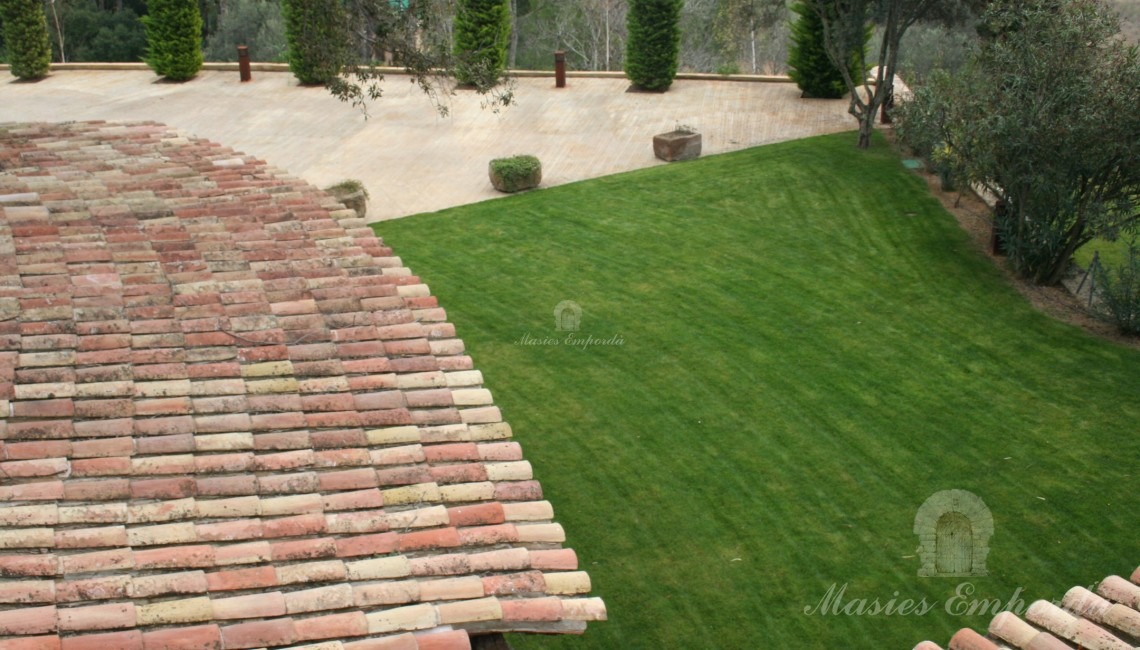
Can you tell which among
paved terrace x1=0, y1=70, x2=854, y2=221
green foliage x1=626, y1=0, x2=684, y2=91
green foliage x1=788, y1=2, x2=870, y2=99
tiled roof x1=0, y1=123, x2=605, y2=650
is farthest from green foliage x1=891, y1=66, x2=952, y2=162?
tiled roof x1=0, y1=123, x2=605, y2=650

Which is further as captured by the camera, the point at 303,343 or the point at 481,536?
the point at 303,343

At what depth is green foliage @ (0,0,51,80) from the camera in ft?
97.1

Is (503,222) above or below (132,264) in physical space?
below

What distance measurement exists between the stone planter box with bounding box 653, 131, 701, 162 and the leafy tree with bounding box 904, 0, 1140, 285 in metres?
6.66

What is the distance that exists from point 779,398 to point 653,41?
618 inches

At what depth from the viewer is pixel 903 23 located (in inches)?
827

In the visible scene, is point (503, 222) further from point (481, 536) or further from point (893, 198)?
point (481, 536)

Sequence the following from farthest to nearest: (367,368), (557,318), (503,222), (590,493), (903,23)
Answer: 1. (903,23)
2. (503,222)
3. (557,318)
4. (590,493)
5. (367,368)

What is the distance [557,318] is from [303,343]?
27.0 ft

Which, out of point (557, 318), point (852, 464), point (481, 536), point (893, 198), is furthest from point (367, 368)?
point (893, 198)

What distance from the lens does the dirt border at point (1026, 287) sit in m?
15.3

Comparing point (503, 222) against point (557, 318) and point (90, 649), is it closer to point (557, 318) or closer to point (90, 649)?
point (557, 318)

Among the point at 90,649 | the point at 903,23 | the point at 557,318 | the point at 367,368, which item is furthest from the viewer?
the point at 903,23

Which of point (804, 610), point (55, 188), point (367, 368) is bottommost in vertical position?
point (804, 610)
